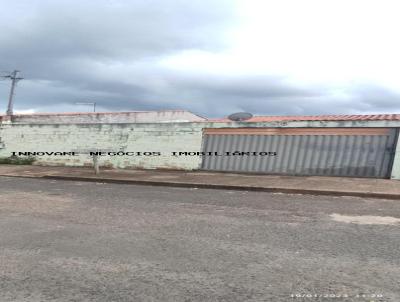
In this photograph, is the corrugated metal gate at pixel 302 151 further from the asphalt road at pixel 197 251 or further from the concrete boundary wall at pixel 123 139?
the asphalt road at pixel 197 251

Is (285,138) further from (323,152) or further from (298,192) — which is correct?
(298,192)

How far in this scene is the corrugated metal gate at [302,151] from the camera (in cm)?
1684

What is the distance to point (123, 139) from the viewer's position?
2133 cm

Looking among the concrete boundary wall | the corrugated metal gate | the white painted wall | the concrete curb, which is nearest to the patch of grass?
the concrete boundary wall

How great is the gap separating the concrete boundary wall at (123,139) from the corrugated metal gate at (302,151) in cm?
29

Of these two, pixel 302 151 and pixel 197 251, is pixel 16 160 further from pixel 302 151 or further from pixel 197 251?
pixel 197 251

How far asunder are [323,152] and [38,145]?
14.1 meters

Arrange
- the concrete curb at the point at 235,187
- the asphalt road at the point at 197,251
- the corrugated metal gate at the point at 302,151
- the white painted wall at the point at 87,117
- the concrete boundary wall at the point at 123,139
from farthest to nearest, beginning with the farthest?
the white painted wall at the point at 87,117 → the concrete boundary wall at the point at 123,139 → the corrugated metal gate at the point at 302,151 → the concrete curb at the point at 235,187 → the asphalt road at the point at 197,251

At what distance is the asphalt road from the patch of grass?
1353cm

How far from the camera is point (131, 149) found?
21.1 meters

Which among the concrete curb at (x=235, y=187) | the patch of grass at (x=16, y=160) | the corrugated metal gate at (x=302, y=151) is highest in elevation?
the corrugated metal gate at (x=302, y=151)

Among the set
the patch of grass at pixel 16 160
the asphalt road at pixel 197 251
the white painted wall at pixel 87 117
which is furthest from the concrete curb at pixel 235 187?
the white painted wall at pixel 87 117

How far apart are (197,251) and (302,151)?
40.9 ft

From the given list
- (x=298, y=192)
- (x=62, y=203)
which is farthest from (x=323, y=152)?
(x=62, y=203)
